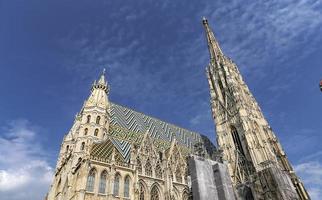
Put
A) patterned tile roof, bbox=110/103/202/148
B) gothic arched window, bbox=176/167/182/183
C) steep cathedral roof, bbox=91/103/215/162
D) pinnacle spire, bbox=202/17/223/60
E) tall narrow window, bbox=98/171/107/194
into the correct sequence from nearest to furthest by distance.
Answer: tall narrow window, bbox=98/171/107/194 → steep cathedral roof, bbox=91/103/215/162 → gothic arched window, bbox=176/167/182/183 → patterned tile roof, bbox=110/103/202/148 → pinnacle spire, bbox=202/17/223/60

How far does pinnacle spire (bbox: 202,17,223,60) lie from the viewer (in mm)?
48000

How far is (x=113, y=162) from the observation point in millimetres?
24047

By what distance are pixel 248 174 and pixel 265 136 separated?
6.31m

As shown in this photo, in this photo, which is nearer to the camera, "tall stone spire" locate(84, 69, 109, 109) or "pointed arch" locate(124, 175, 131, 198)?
"pointed arch" locate(124, 175, 131, 198)

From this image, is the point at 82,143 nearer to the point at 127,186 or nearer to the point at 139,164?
the point at 139,164

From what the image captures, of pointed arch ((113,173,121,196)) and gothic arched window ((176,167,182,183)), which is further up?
gothic arched window ((176,167,182,183))

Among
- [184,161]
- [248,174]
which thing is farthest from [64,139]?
[248,174]

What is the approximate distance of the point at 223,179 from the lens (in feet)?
44.1

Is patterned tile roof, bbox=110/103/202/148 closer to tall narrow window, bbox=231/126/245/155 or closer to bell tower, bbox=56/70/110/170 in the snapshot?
bell tower, bbox=56/70/110/170

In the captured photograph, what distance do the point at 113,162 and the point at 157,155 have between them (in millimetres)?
6684

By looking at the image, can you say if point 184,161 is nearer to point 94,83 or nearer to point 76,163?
point 76,163

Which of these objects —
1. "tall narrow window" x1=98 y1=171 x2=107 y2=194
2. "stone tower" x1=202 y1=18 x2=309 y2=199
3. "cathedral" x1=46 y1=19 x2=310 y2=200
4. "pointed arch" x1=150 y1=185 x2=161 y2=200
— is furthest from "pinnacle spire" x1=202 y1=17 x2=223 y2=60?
"tall narrow window" x1=98 y1=171 x2=107 y2=194

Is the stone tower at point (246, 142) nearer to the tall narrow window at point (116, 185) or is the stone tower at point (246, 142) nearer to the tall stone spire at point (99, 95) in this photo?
the tall narrow window at point (116, 185)

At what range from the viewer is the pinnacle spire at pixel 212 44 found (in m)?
48.0
